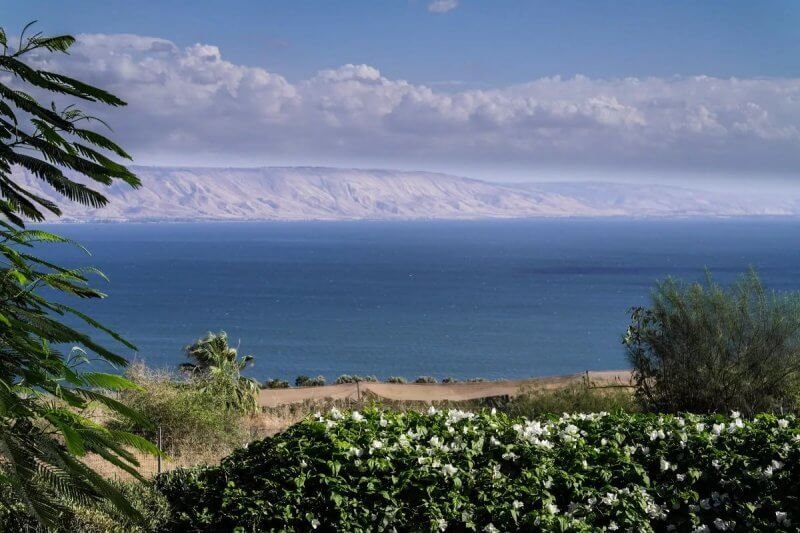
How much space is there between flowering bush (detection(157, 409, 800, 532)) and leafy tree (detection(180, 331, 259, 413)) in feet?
45.3

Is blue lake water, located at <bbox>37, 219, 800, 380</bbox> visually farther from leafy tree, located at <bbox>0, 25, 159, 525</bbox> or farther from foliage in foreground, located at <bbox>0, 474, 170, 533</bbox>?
leafy tree, located at <bbox>0, 25, 159, 525</bbox>

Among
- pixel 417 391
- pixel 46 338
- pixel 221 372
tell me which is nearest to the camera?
pixel 46 338

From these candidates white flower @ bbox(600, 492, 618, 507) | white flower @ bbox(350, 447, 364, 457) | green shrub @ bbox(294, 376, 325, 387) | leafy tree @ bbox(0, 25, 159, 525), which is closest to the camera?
leafy tree @ bbox(0, 25, 159, 525)

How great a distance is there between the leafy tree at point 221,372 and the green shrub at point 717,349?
9.98 metres

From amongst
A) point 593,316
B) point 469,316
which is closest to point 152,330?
point 469,316

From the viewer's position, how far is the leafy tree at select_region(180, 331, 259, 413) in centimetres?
2412

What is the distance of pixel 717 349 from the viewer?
19031 millimetres

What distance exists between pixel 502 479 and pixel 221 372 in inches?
669

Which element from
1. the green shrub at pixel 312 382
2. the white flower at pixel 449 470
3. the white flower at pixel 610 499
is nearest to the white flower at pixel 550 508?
the white flower at pixel 610 499

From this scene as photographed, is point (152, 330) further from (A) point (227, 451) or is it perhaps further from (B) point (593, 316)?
(A) point (227, 451)

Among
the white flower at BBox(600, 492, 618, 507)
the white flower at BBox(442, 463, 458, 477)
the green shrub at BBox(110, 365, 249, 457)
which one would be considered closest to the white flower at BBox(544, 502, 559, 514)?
the white flower at BBox(600, 492, 618, 507)

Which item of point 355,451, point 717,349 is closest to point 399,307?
point 717,349

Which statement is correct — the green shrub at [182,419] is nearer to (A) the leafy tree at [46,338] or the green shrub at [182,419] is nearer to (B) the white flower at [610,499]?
(B) the white flower at [610,499]

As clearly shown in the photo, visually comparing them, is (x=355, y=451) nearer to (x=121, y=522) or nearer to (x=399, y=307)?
(x=121, y=522)
